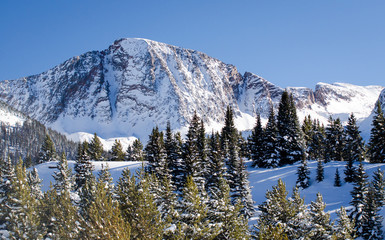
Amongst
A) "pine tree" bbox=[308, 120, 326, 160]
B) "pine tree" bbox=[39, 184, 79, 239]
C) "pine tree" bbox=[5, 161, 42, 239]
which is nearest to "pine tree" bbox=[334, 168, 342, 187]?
"pine tree" bbox=[308, 120, 326, 160]

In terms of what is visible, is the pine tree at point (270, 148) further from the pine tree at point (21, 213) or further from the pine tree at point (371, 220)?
the pine tree at point (21, 213)

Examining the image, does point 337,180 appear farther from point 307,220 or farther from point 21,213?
point 21,213

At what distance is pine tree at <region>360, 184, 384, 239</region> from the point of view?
94.9 ft

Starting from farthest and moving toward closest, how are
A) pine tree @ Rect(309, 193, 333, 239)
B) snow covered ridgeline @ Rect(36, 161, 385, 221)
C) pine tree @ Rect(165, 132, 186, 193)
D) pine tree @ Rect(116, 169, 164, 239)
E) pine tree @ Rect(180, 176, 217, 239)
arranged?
pine tree @ Rect(165, 132, 186, 193), snow covered ridgeline @ Rect(36, 161, 385, 221), pine tree @ Rect(309, 193, 333, 239), pine tree @ Rect(180, 176, 217, 239), pine tree @ Rect(116, 169, 164, 239)

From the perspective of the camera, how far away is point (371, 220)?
95.2ft

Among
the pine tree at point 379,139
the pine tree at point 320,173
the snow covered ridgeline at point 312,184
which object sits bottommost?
the snow covered ridgeline at point 312,184

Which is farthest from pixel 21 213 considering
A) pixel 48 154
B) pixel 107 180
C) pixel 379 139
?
pixel 48 154

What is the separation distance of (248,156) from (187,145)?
44.8 m

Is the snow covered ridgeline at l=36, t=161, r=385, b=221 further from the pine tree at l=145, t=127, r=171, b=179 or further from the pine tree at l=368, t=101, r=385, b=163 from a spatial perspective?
the pine tree at l=145, t=127, r=171, b=179

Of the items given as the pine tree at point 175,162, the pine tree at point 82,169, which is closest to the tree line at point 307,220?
the pine tree at point 175,162

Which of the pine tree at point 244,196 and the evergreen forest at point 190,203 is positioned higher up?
the evergreen forest at point 190,203

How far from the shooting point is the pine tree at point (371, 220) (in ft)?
94.9

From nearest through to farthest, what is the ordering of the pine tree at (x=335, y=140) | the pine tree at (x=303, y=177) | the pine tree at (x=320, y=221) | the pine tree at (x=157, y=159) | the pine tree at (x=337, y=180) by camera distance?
the pine tree at (x=320, y=221) < the pine tree at (x=157, y=159) < the pine tree at (x=337, y=180) < the pine tree at (x=303, y=177) < the pine tree at (x=335, y=140)

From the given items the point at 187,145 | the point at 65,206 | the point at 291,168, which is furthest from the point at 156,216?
the point at 291,168
